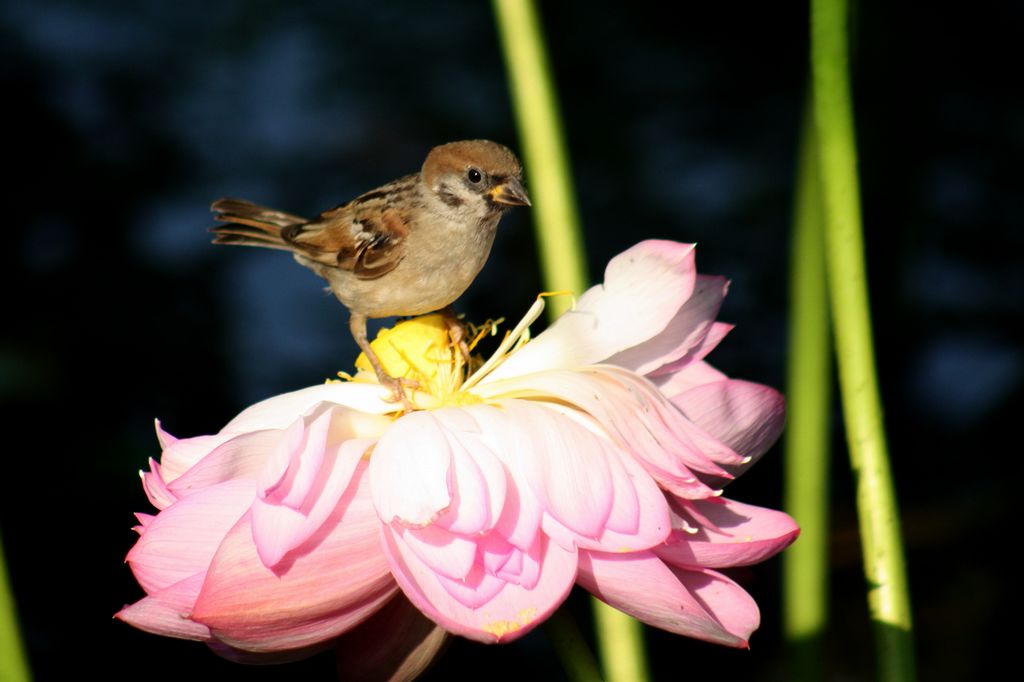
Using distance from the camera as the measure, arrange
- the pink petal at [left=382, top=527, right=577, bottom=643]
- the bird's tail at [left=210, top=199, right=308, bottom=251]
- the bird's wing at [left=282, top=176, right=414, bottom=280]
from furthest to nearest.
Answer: the bird's tail at [left=210, top=199, right=308, bottom=251] < the bird's wing at [left=282, top=176, right=414, bottom=280] < the pink petal at [left=382, top=527, right=577, bottom=643]

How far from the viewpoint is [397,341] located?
1.62ft

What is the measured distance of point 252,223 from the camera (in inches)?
37.7

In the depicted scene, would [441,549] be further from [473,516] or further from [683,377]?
[683,377]

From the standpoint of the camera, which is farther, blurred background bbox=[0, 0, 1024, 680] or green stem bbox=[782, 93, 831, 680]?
blurred background bbox=[0, 0, 1024, 680]

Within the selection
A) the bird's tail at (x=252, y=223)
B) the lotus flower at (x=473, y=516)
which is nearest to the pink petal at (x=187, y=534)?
the lotus flower at (x=473, y=516)

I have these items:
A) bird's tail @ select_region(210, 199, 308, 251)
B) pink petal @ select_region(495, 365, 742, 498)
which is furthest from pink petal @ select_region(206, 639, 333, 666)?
bird's tail @ select_region(210, 199, 308, 251)

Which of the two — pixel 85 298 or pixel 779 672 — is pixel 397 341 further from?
pixel 85 298

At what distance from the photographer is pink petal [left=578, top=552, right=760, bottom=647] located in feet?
1.08

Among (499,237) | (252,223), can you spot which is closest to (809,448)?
(252,223)

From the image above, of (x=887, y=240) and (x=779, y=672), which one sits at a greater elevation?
(x=887, y=240)

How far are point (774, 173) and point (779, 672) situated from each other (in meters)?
0.88

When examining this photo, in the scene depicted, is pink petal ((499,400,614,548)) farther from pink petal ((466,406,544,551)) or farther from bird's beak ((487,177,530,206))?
bird's beak ((487,177,530,206))

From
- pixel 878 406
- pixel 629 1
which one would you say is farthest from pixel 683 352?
pixel 629 1

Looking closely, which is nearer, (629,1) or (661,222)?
(661,222)
